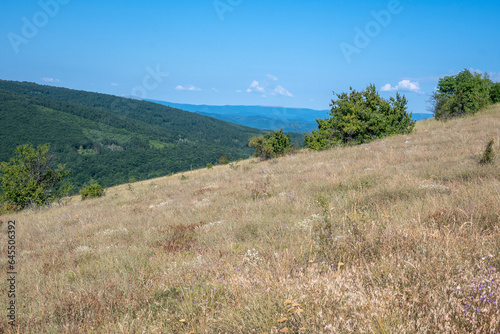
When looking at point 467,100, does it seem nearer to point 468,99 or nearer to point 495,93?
point 468,99

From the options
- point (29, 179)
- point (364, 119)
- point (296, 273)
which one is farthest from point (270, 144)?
point (296, 273)

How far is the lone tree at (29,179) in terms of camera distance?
72.1 ft

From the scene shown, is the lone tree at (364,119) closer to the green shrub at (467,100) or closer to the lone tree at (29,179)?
the green shrub at (467,100)

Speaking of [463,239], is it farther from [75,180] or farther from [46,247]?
[75,180]

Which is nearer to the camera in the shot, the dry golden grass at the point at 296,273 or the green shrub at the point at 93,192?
the dry golden grass at the point at 296,273

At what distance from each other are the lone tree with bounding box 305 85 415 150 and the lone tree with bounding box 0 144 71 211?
25967 mm

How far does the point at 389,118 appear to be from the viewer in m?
25.6

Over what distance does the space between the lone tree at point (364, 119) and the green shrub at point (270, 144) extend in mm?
11392

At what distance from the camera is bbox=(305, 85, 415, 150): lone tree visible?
24906 millimetres

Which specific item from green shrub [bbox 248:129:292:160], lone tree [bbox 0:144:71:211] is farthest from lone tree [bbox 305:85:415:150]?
lone tree [bbox 0:144:71:211]

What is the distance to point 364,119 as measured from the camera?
25.3 meters

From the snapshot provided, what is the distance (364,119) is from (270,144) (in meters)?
16.6

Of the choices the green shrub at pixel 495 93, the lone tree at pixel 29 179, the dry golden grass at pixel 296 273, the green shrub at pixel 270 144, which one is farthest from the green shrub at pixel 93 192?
the green shrub at pixel 495 93

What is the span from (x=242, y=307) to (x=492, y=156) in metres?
8.44
